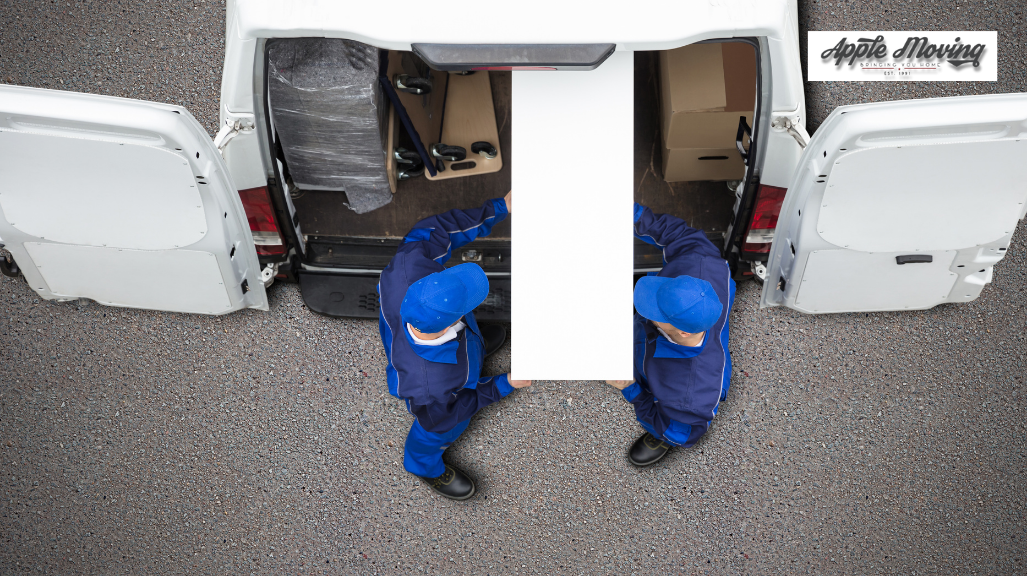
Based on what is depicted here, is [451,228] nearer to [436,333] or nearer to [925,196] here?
[436,333]

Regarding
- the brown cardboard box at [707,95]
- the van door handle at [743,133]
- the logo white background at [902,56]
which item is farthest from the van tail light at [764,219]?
the logo white background at [902,56]

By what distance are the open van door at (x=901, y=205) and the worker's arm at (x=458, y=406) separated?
3.85ft

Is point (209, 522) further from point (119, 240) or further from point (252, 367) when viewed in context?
point (119, 240)

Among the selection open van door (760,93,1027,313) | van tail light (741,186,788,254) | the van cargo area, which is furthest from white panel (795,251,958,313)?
the van cargo area

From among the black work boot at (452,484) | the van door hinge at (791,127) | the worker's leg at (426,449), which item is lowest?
the black work boot at (452,484)

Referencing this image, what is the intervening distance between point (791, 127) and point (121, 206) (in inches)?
87.6

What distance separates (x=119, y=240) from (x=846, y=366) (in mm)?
3068

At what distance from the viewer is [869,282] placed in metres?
2.46

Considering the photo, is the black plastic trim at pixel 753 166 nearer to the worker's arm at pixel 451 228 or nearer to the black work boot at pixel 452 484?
the worker's arm at pixel 451 228

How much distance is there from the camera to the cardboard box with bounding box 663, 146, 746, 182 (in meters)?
2.75

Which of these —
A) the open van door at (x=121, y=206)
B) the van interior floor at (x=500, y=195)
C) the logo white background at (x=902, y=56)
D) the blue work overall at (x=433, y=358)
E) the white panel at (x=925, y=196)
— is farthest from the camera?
the logo white background at (x=902, y=56)

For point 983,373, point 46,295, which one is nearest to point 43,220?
point 46,295

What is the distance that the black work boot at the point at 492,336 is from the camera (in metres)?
2.99

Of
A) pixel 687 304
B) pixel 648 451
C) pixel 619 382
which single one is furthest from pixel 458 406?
pixel 687 304
